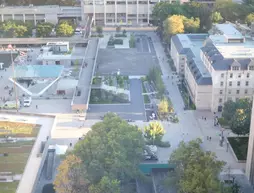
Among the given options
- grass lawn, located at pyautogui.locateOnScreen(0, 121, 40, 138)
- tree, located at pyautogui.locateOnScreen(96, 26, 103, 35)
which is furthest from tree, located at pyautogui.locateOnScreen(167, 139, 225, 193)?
tree, located at pyautogui.locateOnScreen(96, 26, 103, 35)

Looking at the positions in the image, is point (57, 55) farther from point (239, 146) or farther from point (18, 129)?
point (239, 146)

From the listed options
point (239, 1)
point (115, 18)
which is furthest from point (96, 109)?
point (239, 1)

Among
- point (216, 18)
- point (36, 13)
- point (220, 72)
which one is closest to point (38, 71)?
point (220, 72)

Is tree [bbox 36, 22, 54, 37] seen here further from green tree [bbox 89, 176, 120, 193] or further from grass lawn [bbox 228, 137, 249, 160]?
green tree [bbox 89, 176, 120, 193]

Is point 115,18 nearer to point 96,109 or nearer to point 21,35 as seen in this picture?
point 21,35

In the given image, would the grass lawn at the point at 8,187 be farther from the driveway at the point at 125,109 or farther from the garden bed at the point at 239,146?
the garden bed at the point at 239,146
